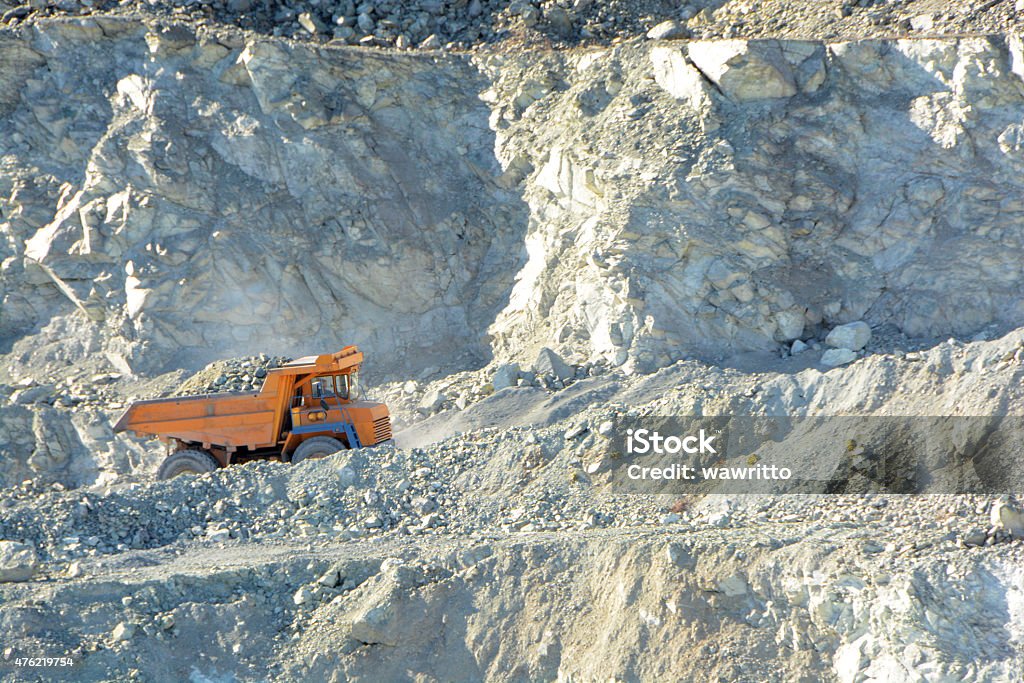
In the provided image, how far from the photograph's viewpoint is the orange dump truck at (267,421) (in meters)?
14.3

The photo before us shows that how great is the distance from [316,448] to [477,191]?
5771 millimetres

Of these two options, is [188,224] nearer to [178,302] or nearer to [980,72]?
[178,302]

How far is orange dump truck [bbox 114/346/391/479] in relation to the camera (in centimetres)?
1430

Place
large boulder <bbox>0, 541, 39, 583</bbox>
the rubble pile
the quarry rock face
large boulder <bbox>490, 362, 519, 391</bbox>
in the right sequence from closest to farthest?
large boulder <bbox>0, 541, 39, 583</bbox>
the quarry rock face
large boulder <bbox>490, 362, 519, 391</bbox>
the rubble pile

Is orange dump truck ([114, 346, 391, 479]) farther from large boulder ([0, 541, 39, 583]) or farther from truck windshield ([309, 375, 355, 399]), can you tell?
large boulder ([0, 541, 39, 583])

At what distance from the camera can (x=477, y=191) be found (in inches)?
719

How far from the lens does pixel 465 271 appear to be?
59.6 ft

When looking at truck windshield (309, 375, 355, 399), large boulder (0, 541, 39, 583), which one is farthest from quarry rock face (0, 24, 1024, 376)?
large boulder (0, 541, 39, 583)

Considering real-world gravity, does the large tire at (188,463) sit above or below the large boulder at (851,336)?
below

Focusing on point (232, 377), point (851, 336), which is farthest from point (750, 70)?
point (232, 377)

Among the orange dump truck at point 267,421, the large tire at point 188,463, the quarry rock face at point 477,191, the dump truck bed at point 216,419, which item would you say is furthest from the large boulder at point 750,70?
the large tire at point 188,463

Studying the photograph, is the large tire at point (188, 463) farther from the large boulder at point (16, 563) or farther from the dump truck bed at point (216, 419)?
the large boulder at point (16, 563)

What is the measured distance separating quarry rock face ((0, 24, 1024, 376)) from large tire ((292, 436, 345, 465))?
3.39 metres

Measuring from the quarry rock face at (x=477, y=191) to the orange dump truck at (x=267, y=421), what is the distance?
3127mm
